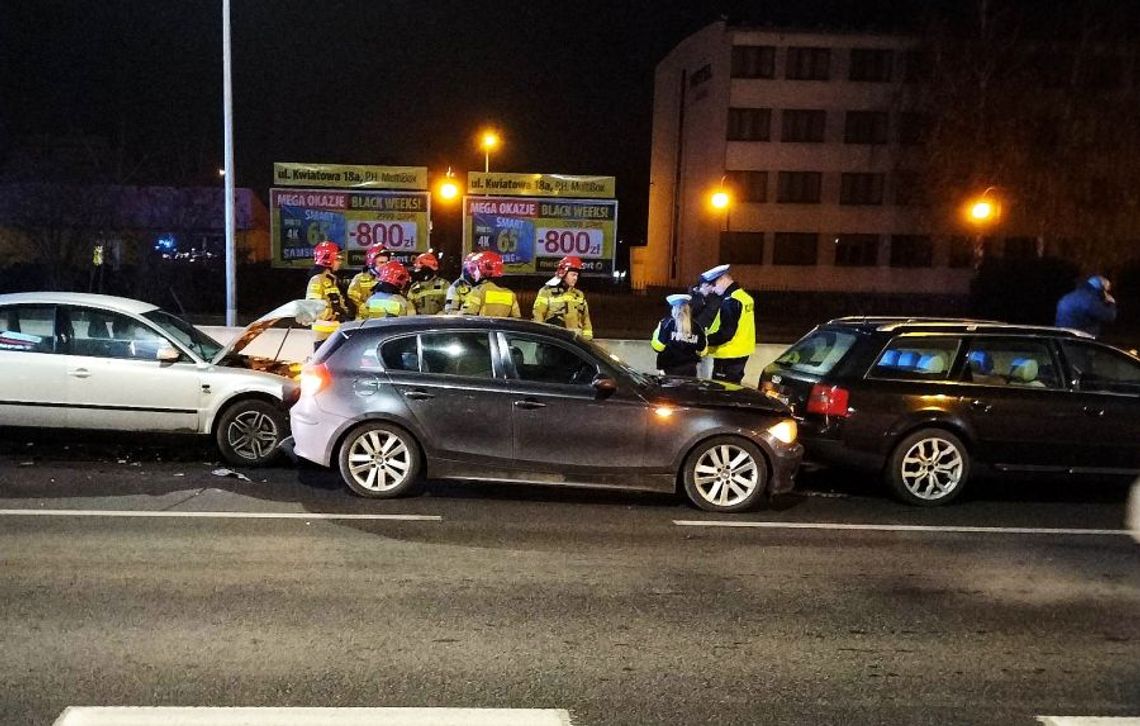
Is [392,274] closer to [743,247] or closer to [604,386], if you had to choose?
[604,386]

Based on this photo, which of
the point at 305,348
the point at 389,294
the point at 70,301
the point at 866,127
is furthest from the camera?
the point at 866,127

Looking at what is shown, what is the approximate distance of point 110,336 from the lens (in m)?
8.66

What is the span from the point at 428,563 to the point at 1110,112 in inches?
1337

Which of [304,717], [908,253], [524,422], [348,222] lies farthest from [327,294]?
[908,253]

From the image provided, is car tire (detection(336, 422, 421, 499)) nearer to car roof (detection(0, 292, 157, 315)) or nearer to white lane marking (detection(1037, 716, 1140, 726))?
car roof (detection(0, 292, 157, 315))

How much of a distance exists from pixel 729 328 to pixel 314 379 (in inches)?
164

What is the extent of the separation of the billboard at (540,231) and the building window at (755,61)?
30.1 metres

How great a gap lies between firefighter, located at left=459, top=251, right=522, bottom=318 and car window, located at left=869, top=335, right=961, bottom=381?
166 inches

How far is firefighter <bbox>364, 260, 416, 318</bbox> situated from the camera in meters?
9.73

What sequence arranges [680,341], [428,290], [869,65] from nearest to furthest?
[680,341] < [428,290] < [869,65]

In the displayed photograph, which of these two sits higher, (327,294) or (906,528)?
(327,294)

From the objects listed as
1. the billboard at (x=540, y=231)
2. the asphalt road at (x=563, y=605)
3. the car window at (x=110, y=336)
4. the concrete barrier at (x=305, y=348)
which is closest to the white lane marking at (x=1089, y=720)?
the asphalt road at (x=563, y=605)

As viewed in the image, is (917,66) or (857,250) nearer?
(917,66)

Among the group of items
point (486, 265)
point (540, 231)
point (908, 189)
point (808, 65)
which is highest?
point (808, 65)
